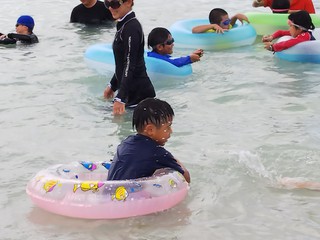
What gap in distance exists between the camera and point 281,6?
30.3ft

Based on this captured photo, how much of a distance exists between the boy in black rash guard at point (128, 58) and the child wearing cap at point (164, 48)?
1.04 m

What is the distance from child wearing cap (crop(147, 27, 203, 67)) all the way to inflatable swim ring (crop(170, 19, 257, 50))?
153cm

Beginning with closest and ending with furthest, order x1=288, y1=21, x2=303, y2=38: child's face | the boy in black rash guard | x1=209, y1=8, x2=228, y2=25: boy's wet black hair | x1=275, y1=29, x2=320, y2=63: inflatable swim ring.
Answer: the boy in black rash guard
x1=275, y1=29, x2=320, y2=63: inflatable swim ring
x1=288, y1=21, x2=303, y2=38: child's face
x1=209, y1=8, x2=228, y2=25: boy's wet black hair

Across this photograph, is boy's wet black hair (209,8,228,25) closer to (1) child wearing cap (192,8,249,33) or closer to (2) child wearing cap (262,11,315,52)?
(1) child wearing cap (192,8,249,33)

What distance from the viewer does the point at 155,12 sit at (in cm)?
1159

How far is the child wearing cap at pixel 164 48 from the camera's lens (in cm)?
625

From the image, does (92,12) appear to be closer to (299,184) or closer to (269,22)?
(269,22)

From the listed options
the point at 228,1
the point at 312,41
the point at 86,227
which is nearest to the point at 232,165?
the point at 86,227

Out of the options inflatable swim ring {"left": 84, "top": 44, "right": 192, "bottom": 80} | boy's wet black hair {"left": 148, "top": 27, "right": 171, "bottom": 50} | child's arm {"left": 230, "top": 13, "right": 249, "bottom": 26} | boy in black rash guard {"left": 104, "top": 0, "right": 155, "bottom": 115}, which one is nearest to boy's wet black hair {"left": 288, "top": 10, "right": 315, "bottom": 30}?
child's arm {"left": 230, "top": 13, "right": 249, "bottom": 26}

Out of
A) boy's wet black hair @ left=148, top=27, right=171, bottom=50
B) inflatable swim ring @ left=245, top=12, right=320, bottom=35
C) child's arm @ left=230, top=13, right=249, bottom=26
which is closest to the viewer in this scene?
boy's wet black hair @ left=148, top=27, right=171, bottom=50

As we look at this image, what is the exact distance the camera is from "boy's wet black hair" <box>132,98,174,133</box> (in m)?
3.57

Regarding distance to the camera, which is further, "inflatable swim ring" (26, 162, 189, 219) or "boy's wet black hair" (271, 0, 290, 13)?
"boy's wet black hair" (271, 0, 290, 13)

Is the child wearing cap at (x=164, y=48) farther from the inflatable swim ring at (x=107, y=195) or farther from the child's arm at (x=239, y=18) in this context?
the inflatable swim ring at (x=107, y=195)

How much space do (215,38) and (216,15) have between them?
0.39m
